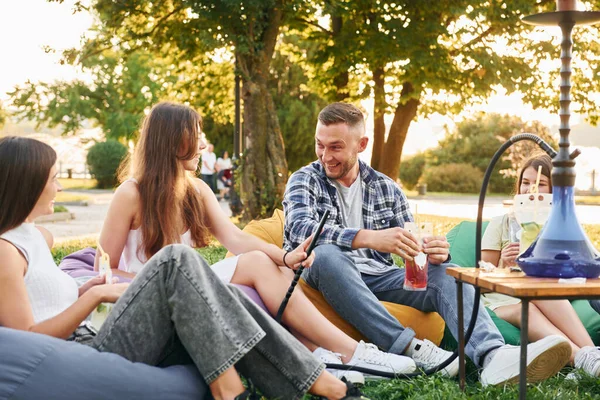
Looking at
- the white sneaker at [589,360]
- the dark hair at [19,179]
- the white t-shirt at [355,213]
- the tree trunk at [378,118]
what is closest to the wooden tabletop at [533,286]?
the white sneaker at [589,360]

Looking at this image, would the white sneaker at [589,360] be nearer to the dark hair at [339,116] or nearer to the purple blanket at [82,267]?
the purple blanket at [82,267]

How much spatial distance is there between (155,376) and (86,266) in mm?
1722

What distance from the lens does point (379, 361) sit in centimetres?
358

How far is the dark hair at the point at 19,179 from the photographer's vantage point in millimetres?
2752

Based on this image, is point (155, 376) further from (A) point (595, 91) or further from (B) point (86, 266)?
(A) point (595, 91)

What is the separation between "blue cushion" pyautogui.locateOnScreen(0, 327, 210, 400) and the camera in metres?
2.63

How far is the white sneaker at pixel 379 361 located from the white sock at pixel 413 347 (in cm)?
14

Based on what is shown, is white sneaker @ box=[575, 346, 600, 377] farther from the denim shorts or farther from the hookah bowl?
the denim shorts

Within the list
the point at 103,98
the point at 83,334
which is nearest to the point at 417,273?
the point at 83,334

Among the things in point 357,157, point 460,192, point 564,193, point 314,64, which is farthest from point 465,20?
point 460,192

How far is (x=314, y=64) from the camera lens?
47.0 feet

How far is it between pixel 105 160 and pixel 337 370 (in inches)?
1044

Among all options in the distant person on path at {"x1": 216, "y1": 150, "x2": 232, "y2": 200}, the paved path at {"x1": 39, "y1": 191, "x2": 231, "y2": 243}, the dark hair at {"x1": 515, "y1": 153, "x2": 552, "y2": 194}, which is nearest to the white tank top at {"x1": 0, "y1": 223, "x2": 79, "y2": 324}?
the dark hair at {"x1": 515, "y1": 153, "x2": 552, "y2": 194}

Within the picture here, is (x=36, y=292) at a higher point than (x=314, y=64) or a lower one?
lower
